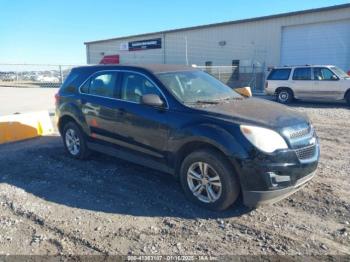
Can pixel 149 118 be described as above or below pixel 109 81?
below

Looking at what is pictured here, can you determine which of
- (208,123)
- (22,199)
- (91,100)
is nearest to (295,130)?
(208,123)

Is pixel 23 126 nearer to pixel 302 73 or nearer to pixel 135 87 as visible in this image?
pixel 135 87

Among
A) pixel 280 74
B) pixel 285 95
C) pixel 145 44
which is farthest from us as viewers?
pixel 145 44

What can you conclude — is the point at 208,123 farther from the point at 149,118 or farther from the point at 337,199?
the point at 337,199

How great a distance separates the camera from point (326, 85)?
1441 cm

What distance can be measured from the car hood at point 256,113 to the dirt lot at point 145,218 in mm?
1094

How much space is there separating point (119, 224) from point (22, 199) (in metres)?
1.64

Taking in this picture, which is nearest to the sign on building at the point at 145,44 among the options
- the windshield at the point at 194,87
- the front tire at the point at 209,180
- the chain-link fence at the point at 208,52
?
the chain-link fence at the point at 208,52

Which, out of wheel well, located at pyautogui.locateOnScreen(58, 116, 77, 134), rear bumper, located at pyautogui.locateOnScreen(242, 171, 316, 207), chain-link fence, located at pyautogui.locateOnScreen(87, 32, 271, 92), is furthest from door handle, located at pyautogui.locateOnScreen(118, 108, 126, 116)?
chain-link fence, located at pyautogui.locateOnScreen(87, 32, 271, 92)

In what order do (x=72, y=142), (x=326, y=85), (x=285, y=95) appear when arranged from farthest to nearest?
(x=285, y=95)
(x=326, y=85)
(x=72, y=142)

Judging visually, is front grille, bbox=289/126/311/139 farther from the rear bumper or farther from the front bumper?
the rear bumper

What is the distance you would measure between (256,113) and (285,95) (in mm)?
12497

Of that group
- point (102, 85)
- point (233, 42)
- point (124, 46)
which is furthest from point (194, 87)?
point (124, 46)

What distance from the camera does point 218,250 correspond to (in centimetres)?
333
